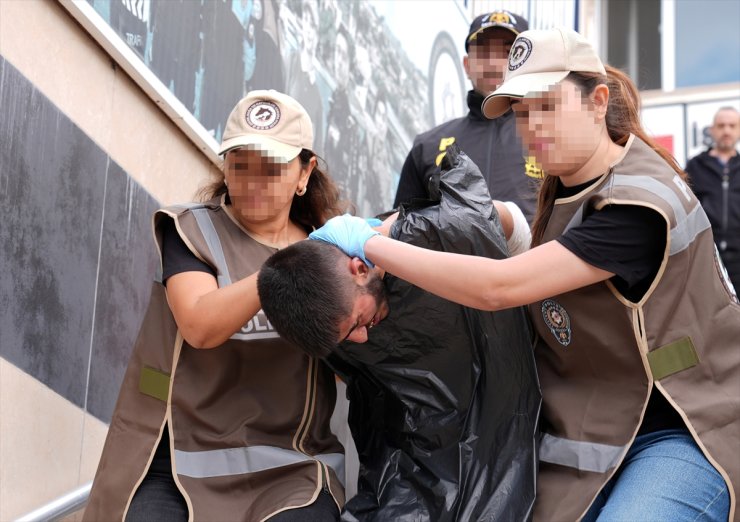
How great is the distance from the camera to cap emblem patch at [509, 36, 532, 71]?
1.97 m

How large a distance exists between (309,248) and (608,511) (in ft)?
2.51

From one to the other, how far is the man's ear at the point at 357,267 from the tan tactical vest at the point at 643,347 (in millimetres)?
399

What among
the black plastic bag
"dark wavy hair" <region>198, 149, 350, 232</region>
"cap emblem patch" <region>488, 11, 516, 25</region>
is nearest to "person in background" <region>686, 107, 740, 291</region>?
"cap emblem patch" <region>488, 11, 516, 25</region>

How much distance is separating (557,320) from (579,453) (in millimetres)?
275

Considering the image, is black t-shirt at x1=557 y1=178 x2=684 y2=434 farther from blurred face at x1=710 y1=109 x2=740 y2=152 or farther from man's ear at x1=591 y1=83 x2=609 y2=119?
blurred face at x1=710 y1=109 x2=740 y2=152

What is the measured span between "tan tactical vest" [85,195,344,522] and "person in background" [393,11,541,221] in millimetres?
1115

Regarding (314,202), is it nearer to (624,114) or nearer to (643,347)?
(624,114)

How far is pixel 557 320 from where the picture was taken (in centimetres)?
201

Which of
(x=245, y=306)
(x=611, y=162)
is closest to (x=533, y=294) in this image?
(x=611, y=162)

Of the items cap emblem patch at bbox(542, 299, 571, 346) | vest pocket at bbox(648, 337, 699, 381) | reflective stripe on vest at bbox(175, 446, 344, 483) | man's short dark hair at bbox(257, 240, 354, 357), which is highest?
man's short dark hair at bbox(257, 240, 354, 357)

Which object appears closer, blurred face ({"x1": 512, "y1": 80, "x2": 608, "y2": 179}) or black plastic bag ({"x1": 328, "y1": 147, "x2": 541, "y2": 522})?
blurred face ({"x1": 512, "y1": 80, "x2": 608, "y2": 179})

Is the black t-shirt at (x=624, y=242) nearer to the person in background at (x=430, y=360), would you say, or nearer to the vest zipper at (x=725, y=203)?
the person in background at (x=430, y=360)

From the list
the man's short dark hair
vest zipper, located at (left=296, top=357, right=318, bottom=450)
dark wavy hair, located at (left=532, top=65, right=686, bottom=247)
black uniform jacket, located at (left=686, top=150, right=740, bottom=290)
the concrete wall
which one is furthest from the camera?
black uniform jacket, located at (left=686, top=150, right=740, bottom=290)

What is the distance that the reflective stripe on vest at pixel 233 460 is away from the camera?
2172mm
